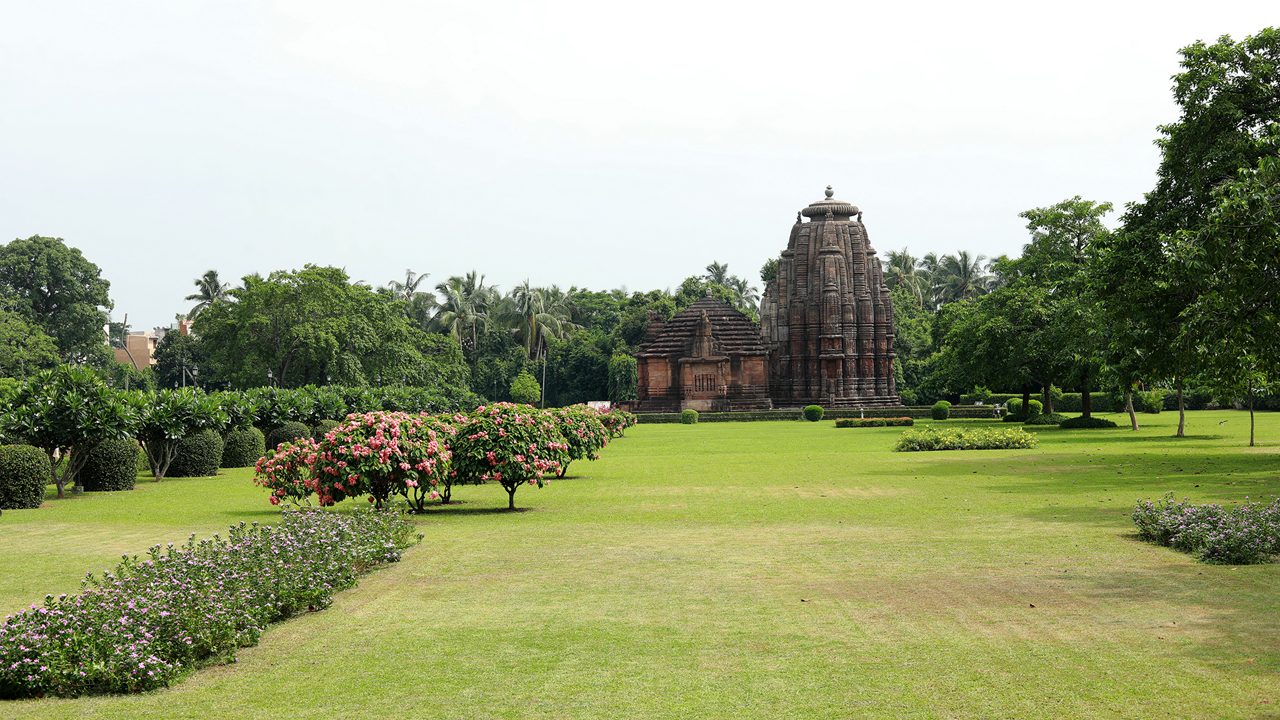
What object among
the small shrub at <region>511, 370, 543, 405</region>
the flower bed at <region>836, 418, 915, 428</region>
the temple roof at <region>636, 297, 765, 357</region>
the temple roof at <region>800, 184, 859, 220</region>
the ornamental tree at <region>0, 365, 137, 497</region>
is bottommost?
the flower bed at <region>836, 418, 915, 428</region>

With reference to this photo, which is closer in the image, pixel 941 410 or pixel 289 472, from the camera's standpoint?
pixel 289 472

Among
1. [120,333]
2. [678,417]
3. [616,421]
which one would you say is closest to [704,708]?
[616,421]

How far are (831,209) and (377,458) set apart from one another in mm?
67818

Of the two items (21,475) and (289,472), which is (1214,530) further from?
(21,475)

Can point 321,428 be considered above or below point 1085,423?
above

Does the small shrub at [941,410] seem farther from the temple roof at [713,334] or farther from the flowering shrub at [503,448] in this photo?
the flowering shrub at [503,448]

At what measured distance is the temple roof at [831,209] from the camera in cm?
8219

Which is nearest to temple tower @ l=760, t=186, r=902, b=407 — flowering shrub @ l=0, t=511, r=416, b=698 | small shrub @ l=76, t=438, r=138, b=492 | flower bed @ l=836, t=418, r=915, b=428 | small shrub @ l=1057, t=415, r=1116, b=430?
flower bed @ l=836, t=418, r=915, b=428

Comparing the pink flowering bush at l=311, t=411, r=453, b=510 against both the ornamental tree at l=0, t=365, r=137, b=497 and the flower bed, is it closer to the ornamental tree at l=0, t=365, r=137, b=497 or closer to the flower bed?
the ornamental tree at l=0, t=365, r=137, b=497

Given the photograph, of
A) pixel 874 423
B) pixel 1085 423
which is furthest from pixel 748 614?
pixel 874 423

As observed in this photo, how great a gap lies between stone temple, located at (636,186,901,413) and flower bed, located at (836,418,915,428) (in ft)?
63.3

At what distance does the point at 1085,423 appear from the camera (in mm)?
50406

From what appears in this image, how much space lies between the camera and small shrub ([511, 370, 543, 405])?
83.8 metres

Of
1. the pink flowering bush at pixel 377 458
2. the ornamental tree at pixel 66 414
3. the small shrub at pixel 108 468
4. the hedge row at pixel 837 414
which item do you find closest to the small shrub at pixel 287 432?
the small shrub at pixel 108 468
